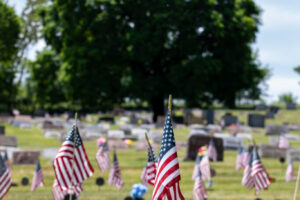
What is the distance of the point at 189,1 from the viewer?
4184 cm

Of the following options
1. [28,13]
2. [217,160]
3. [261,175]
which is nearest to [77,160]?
[261,175]

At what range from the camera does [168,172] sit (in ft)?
28.0

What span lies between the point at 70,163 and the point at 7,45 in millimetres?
48592

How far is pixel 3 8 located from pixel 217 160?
40.9 metres

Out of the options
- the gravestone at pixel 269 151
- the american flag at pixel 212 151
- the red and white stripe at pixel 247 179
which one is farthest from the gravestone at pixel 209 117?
the red and white stripe at pixel 247 179

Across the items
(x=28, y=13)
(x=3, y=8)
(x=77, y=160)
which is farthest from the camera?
(x=28, y=13)

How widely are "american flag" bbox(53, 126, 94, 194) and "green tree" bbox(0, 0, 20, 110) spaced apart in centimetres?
4715

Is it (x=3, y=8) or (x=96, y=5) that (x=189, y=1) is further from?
(x=3, y=8)

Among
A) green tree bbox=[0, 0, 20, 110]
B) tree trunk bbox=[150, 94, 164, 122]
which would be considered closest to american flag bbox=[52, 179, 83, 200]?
tree trunk bbox=[150, 94, 164, 122]

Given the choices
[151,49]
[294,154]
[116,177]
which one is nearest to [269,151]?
[294,154]

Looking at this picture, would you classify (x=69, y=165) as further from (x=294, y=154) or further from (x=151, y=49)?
(x=151, y=49)

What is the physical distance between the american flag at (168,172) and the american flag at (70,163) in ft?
9.99

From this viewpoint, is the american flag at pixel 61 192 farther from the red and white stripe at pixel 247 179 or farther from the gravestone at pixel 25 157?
the gravestone at pixel 25 157

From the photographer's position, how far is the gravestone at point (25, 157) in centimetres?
2217
